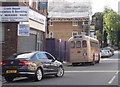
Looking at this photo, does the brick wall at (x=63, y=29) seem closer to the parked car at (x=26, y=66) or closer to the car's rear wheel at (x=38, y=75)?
the parked car at (x=26, y=66)

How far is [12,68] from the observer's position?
17.6 m

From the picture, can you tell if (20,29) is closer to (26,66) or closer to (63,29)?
(26,66)

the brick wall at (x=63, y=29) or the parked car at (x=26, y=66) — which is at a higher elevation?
the brick wall at (x=63, y=29)

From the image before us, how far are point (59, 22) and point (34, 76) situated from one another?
2175 inches

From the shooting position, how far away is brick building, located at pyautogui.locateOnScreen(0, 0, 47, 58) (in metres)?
27.5

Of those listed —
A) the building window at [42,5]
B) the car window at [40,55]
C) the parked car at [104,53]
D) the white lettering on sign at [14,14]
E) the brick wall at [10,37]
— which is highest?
the building window at [42,5]

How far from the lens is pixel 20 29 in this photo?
26938 mm

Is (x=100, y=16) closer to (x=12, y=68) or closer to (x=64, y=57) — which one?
(x=64, y=57)

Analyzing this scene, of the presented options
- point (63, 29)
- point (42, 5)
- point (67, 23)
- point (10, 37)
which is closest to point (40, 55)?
point (10, 37)

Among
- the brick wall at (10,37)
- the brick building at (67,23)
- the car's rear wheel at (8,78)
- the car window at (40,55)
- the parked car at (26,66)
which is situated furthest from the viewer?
the brick building at (67,23)

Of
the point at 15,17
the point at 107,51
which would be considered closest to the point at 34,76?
the point at 15,17

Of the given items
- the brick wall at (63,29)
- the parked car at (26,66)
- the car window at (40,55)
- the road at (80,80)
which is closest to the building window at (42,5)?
the road at (80,80)

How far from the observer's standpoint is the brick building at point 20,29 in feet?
90.2

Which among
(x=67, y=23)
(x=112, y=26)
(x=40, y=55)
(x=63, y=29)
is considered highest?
(x=112, y=26)
